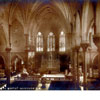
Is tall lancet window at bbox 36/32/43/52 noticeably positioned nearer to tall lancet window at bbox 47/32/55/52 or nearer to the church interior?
the church interior

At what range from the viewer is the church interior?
7223 millimetres

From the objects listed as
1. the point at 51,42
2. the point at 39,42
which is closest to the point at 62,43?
the point at 51,42

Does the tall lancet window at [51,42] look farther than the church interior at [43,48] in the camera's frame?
Yes

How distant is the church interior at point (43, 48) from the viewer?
23.7ft

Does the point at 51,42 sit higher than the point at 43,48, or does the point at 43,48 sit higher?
the point at 51,42

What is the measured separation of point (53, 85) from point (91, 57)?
2.49 m

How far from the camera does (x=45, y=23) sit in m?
7.98

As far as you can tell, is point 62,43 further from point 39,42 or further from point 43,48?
point 39,42

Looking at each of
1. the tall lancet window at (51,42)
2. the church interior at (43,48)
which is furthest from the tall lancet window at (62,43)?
the tall lancet window at (51,42)

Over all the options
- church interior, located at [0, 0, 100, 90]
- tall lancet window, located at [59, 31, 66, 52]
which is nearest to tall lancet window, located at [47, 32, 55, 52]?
church interior, located at [0, 0, 100, 90]

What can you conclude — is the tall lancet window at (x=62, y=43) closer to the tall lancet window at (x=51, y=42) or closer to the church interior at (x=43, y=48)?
the church interior at (x=43, y=48)

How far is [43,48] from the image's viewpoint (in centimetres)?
781

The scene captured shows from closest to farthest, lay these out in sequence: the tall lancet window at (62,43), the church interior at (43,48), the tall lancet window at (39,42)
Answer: the church interior at (43,48) < the tall lancet window at (62,43) < the tall lancet window at (39,42)

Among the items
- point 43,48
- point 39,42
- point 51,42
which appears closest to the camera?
point 43,48
